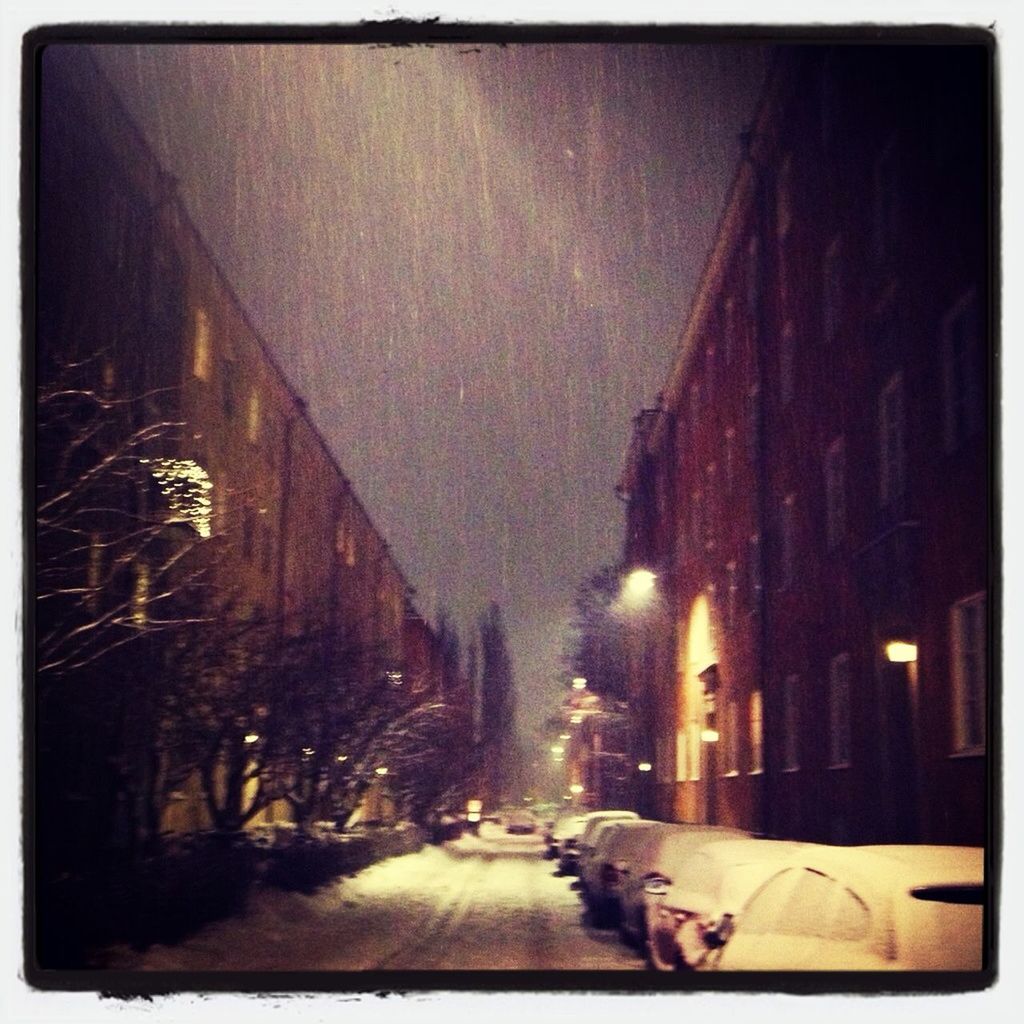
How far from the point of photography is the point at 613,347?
1388 centimetres

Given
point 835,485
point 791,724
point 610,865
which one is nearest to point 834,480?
point 835,485

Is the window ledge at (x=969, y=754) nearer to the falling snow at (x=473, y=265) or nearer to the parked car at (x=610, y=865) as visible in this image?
the parked car at (x=610, y=865)

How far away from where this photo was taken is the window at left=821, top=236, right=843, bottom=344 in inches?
467

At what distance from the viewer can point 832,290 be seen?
12.0 meters

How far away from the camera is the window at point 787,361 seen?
12.1 metres

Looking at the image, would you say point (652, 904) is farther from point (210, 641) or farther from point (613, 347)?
point (613, 347)

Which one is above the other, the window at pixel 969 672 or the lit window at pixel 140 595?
the lit window at pixel 140 595

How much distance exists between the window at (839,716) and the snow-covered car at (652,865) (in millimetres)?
894

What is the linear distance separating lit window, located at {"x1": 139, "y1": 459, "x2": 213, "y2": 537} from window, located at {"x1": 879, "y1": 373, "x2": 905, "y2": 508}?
496 centimetres

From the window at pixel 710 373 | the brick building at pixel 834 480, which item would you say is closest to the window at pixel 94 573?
the brick building at pixel 834 480

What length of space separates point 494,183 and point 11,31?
440cm

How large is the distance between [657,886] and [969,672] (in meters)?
2.78

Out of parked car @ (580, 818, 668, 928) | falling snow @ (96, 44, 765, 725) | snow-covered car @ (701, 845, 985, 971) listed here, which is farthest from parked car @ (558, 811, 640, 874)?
snow-covered car @ (701, 845, 985, 971)

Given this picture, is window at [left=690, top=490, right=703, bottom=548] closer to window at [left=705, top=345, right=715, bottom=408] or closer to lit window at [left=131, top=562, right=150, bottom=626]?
window at [left=705, top=345, right=715, bottom=408]
